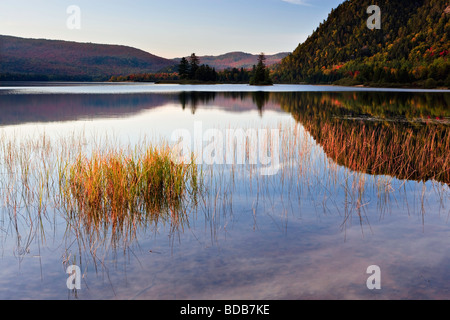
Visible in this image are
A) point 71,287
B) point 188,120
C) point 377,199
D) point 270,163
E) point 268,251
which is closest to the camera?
point 71,287

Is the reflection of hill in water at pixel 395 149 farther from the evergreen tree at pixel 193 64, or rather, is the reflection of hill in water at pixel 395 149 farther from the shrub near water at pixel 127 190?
the evergreen tree at pixel 193 64

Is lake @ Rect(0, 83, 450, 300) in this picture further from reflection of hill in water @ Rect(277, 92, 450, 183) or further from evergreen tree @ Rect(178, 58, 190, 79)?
evergreen tree @ Rect(178, 58, 190, 79)

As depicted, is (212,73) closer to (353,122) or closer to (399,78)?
(399,78)

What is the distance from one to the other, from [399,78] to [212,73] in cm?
7374

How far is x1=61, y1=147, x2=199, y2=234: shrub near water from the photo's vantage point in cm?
815

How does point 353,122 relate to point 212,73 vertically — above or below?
below

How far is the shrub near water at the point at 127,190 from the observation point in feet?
26.7

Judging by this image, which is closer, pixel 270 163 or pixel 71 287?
pixel 71 287

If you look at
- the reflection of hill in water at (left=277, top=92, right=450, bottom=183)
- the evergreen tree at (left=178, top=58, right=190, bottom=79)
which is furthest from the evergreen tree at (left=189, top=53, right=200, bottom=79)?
the reflection of hill in water at (left=277, top=92, right=450, bottom=183)

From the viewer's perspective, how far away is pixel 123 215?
315 inches

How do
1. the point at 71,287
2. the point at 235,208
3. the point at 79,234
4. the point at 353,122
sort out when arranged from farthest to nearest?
the point at 353,122
the point at 235,208
the point at 79,234
the point at 71,287

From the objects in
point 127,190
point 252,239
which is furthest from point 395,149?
point 127,190

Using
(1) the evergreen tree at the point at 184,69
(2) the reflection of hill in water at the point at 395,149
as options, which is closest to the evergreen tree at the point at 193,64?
(1) the evergreen tree at the point at 184,69

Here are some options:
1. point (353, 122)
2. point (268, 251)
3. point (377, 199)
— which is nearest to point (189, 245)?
point (268, 251)
